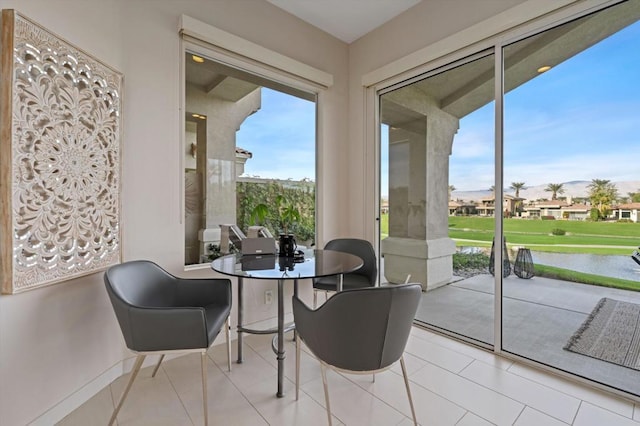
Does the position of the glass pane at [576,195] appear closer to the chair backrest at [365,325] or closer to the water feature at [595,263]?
the water feature at [595,263]

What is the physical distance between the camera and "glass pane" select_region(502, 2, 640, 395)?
72.8 inches

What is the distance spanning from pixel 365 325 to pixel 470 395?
1.10 m

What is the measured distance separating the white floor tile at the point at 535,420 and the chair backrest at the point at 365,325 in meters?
0.85

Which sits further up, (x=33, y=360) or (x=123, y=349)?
(x=33, y=360)

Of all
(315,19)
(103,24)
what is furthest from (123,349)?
(315,19)

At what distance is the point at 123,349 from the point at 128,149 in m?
1.41

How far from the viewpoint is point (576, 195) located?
2041 mm

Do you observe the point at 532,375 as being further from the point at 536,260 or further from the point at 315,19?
the point at 315,19

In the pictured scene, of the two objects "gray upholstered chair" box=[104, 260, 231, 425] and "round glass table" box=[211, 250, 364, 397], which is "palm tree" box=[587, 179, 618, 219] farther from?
"gray upholstered chair" box=[104, 260, 231, 425]

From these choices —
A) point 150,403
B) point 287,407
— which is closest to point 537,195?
point 287,407

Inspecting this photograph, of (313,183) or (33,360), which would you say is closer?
(33,360)

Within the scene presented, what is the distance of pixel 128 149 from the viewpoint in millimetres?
2082

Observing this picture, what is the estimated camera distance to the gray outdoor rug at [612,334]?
1.85 m

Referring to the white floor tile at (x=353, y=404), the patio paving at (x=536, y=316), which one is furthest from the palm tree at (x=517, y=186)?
the white floor tile at (x=353, y=404)
